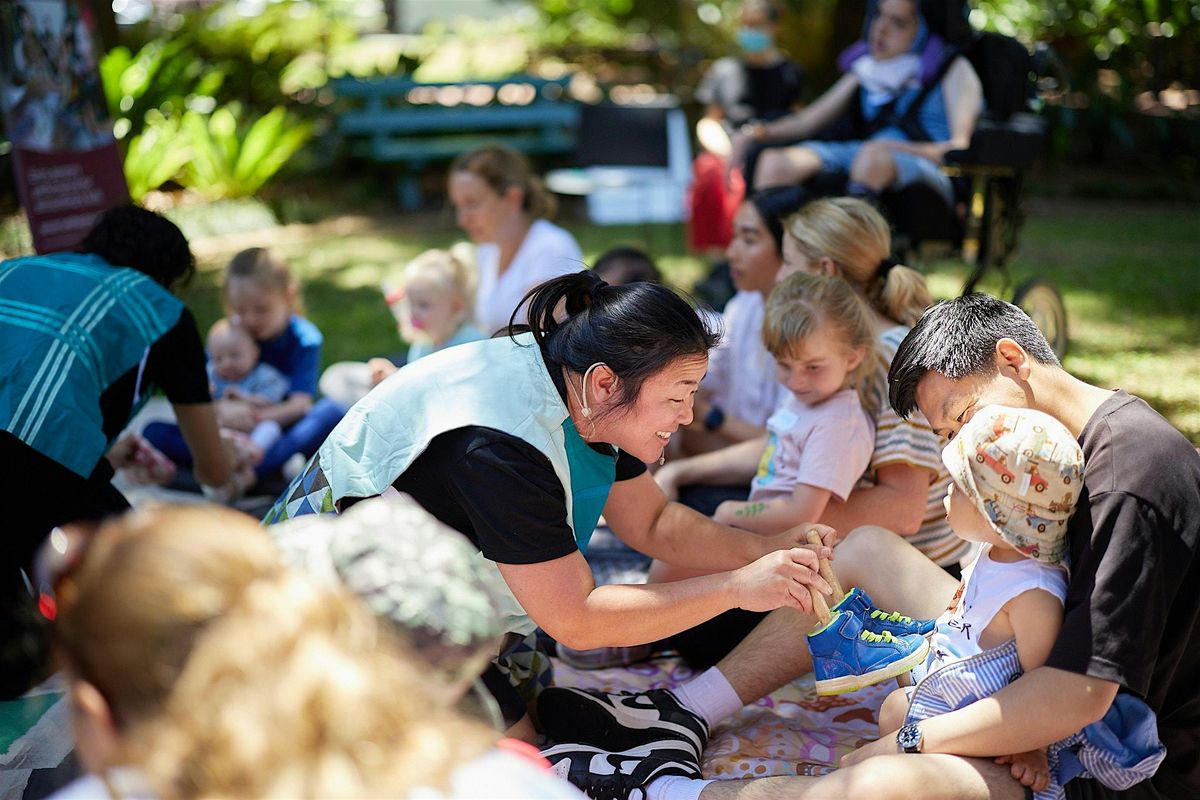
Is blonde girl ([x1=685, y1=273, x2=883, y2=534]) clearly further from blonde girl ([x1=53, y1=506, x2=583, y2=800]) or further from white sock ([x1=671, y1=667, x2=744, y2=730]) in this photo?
blonde girl ([x1=53, y1=506, x2=583, y2=800])

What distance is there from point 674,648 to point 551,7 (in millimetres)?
12396

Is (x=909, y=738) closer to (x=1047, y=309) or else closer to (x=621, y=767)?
(x=621, y=767)

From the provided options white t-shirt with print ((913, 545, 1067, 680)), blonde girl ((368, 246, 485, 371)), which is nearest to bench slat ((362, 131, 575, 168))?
blonde girl ((368, 246, 485, 371))

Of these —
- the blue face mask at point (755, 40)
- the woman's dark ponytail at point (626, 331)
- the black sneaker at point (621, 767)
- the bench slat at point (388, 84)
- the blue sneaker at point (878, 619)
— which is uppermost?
the woman's dark ponytail at point (626, 331)

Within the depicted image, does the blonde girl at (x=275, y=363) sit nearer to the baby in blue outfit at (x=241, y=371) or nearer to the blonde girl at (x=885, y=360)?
the baby in blue outfit at (x=241, y=371)

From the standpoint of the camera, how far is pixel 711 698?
258 cm

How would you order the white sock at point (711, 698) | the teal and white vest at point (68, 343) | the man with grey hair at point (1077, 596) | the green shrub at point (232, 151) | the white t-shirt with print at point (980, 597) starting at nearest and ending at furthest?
the man with grey hair at point (1077, 596) → the white t-shirt with print at point (980, 597) → the white sock at point (711, 698) → the teal and white vest at point (68, 343) → the green shrub at point (232, 151)

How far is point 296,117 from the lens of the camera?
429 inches

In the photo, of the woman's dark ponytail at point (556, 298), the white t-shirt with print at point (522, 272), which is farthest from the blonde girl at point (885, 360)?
the white t-shirt with print at point (522, 272)

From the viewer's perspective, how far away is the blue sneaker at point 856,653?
2.18 meters

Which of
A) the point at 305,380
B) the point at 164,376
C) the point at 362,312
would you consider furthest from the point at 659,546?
the point at 362,312

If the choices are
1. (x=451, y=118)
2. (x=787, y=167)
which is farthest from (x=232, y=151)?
(x=787, y=167)

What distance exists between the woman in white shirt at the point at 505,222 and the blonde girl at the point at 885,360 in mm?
1616

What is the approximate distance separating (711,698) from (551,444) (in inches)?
32.7
